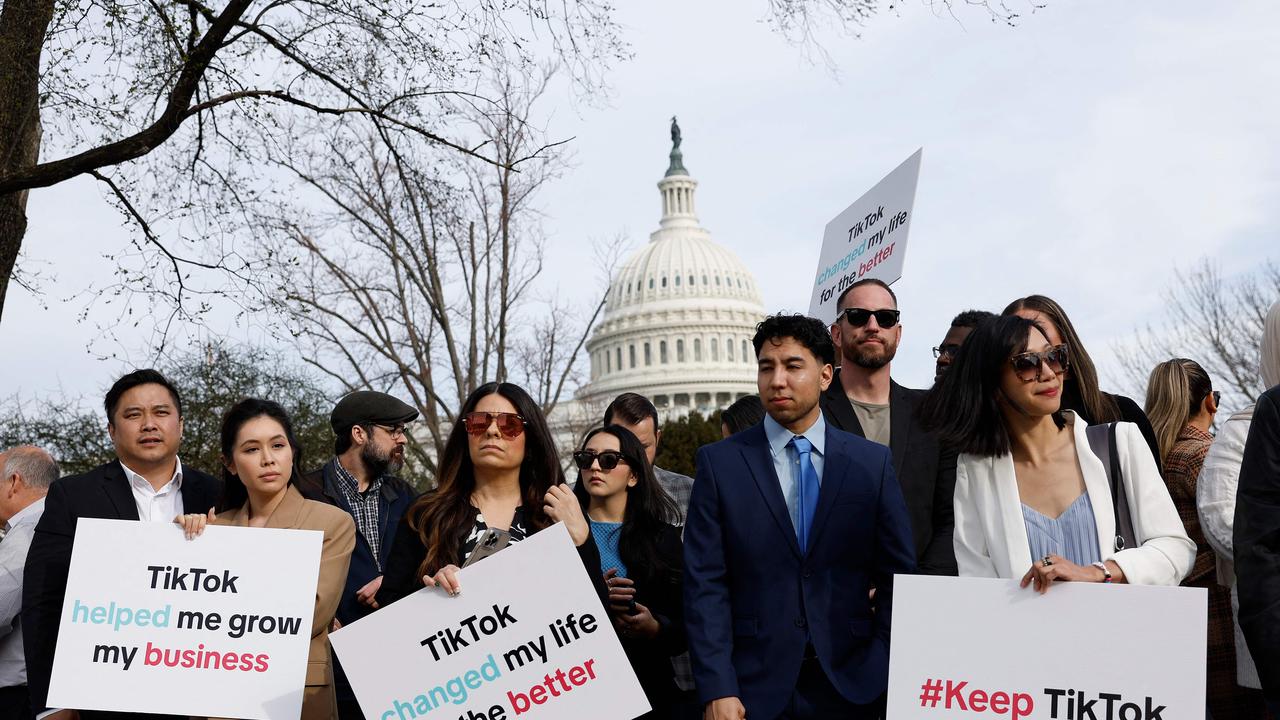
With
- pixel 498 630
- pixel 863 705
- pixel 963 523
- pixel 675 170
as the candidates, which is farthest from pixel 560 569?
pixel 675 170

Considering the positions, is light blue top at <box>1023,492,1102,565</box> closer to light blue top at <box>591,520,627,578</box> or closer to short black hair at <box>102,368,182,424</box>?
light blue top at <box>591,520,627,578</box>

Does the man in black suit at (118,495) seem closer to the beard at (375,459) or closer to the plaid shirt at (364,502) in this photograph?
the plaid shirt at (364,502)

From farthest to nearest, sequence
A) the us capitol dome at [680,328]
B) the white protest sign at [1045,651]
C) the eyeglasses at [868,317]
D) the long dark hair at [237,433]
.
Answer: the us capitol dome at [680,328] < the eyeglasses at [868,317] < the long dark hair at [237,433] < the white protest sign at [1045,651]

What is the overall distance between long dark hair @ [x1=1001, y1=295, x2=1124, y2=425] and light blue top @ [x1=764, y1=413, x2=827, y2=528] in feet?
2.91

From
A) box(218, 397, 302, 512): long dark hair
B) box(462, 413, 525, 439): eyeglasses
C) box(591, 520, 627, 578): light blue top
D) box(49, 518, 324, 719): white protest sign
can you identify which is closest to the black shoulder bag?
box(462, 413, 525, 439): eyeglasses

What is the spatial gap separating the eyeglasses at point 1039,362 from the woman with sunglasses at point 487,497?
1.46 meters

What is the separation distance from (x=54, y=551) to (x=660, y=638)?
223cm

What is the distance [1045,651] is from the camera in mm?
3430

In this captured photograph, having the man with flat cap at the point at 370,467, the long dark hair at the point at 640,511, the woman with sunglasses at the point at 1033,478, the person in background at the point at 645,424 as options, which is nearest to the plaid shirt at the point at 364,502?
the man with flat cap at the point at 370,467

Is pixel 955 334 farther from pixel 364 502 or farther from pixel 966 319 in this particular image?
pixel 364 502

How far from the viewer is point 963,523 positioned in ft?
12.8

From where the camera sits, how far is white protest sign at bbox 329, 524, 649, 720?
3.76m

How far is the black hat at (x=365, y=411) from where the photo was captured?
669cm

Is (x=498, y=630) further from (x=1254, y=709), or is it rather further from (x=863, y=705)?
(x=1254, y=709)
